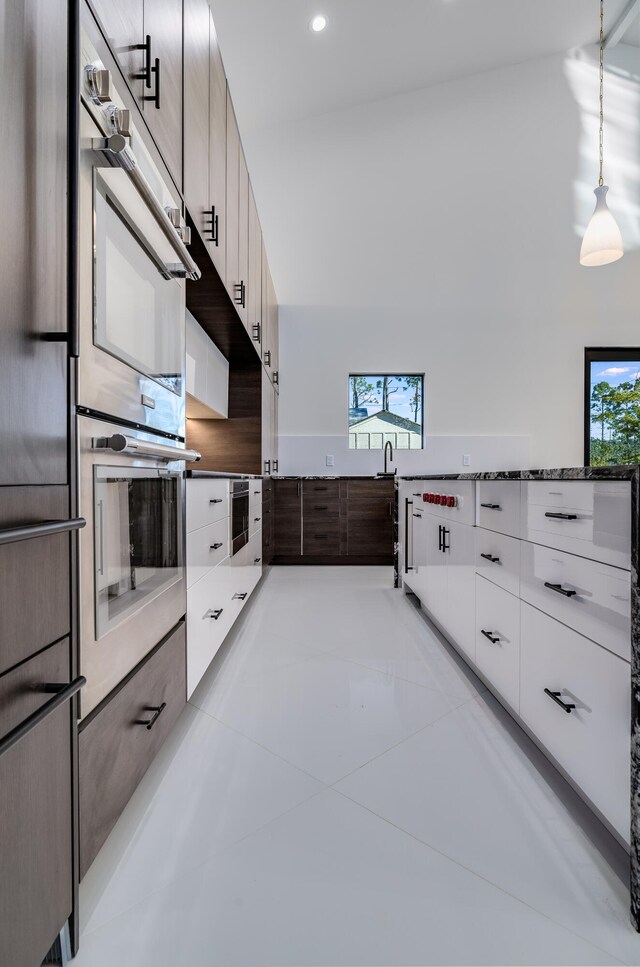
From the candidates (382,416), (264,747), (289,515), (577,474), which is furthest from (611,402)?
(264,747)

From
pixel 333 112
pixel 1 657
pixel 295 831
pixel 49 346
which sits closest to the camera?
pixel 1 657

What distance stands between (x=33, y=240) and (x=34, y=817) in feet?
2.49

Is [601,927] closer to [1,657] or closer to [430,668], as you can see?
[1,657]

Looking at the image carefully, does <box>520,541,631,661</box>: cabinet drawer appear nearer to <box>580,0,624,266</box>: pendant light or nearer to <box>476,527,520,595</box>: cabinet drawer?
<box>476,527,520,595</box>: cabinet drawer

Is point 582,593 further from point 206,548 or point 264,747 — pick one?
point 206,548

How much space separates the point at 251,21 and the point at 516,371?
11.8ft

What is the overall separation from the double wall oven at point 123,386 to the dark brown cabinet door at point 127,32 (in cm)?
5

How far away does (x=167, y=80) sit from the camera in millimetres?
1295

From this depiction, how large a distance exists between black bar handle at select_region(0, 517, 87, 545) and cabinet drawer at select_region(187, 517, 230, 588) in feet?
2.53

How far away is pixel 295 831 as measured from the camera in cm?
97

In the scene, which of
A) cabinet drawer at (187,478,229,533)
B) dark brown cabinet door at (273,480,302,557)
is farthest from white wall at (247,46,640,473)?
cabinet drawer at (187,478,229,533)

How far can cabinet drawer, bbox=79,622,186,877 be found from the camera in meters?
0.79

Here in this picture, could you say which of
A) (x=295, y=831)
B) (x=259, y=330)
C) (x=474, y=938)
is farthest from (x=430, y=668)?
(x=259, y=330)

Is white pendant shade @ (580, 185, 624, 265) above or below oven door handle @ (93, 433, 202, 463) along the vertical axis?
above
